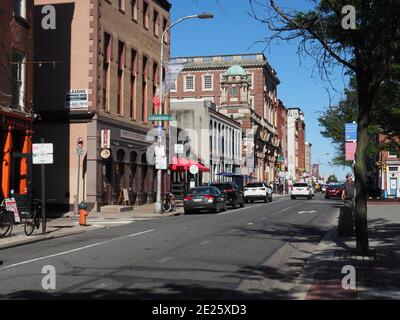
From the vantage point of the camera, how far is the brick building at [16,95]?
2225cm

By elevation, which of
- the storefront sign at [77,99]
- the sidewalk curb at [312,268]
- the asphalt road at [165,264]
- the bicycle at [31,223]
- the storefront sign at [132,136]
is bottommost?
the asphalt road at [165,264]

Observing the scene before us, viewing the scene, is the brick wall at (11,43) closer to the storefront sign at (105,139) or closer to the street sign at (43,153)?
the street sign at (43,153)

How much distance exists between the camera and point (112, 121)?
32.7 m

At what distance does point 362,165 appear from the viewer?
1156 centimetres

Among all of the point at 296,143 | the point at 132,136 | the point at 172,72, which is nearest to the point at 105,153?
the point at 132,136

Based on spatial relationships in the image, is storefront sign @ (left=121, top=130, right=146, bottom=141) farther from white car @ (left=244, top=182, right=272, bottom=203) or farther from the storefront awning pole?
the storefront awning pole

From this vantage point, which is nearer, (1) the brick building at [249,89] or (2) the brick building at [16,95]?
(2) the brick building at [16,95]

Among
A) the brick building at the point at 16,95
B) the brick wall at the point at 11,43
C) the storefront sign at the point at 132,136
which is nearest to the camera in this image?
the brick wall at the point at 11,43

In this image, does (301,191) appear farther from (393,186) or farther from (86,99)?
(86,99)

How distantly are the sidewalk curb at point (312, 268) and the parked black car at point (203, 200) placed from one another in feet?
46.2

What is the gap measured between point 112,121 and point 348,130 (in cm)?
1547

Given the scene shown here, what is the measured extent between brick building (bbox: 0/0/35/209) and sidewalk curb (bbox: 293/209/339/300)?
13.6 metres

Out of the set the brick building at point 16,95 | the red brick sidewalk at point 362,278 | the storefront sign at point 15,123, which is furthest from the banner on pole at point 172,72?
the red brick sidewalk at point 362,278

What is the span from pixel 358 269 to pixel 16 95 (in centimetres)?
1781
